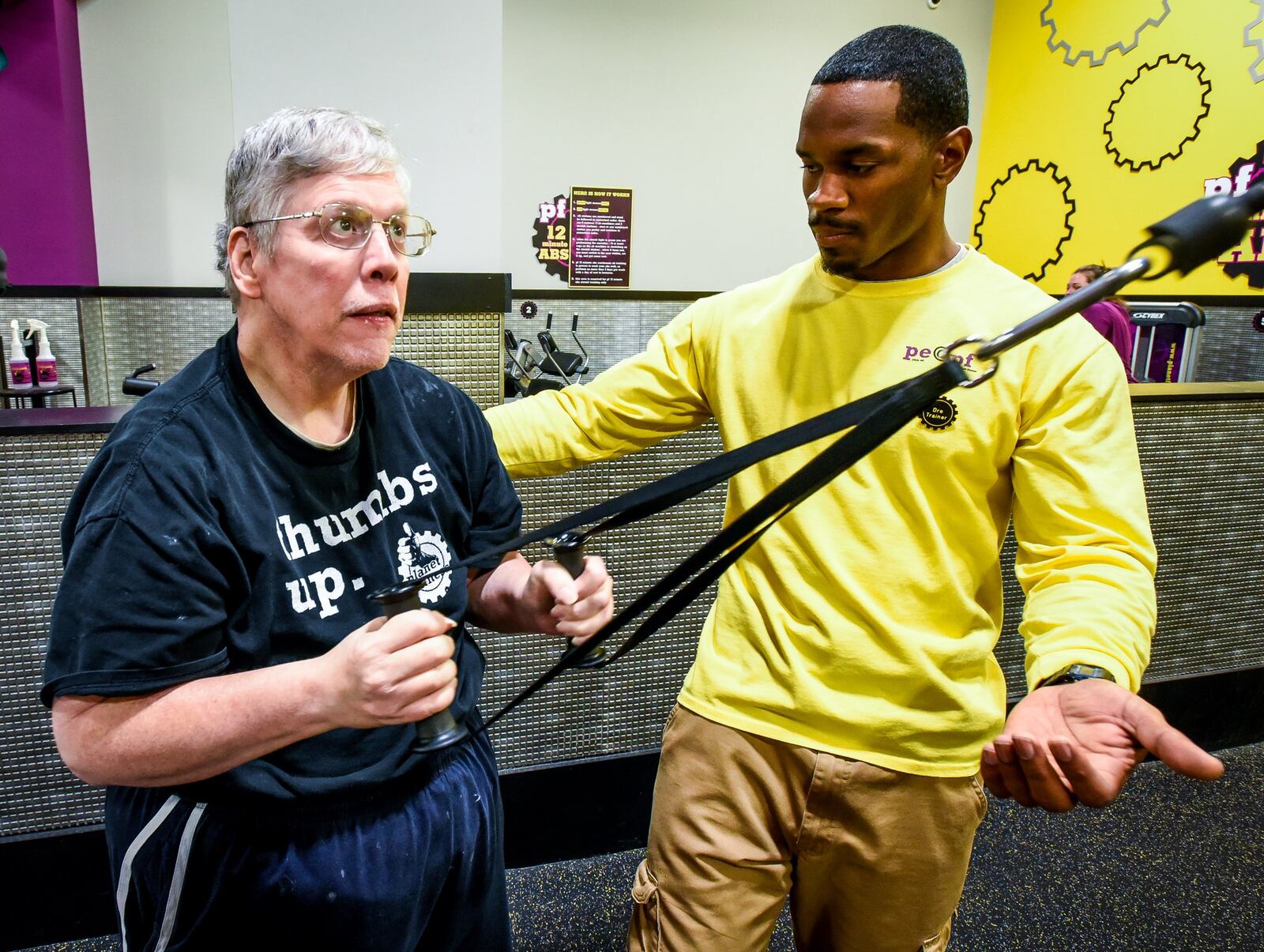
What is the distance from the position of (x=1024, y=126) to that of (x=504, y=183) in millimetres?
3558

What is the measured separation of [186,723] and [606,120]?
5243 millimetres

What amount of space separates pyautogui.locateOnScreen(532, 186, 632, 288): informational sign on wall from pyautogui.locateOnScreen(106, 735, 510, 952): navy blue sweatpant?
478 centimetres

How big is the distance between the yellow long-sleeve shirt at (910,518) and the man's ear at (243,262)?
621 millimetres

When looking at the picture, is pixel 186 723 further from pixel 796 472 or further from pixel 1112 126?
pixel 1112 126

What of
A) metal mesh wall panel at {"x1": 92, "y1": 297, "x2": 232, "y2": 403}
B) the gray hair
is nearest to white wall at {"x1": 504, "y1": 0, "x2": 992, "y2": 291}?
metal mesh wall panel at {"x1": 92, "y1": 297, "x2": 232, "y2": 403}

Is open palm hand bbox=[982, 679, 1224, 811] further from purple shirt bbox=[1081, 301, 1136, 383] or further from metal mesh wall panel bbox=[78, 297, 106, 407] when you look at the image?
metal mesh wall panel bbox=[78, 297, 106, 407]

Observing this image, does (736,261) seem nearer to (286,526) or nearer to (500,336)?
(500,336)

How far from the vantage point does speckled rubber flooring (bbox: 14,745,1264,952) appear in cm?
189

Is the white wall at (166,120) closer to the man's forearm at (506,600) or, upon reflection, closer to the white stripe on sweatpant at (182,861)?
the man's forearm at (506,600)

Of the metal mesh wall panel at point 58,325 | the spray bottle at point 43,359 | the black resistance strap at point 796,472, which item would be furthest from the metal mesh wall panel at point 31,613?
the metal mesh wall panel at point 58,325

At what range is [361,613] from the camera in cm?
93

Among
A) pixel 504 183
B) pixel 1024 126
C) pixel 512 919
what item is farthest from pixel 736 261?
pixel 512 919

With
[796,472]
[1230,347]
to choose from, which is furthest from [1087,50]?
[796,472]

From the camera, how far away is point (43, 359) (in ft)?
11.2
